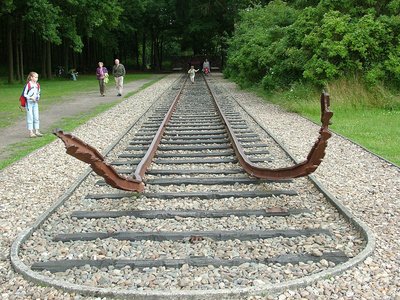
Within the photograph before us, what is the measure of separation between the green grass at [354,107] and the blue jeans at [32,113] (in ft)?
24.8

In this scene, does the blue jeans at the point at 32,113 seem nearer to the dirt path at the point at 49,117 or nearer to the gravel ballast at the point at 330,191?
the dirt path at the point at 49,117

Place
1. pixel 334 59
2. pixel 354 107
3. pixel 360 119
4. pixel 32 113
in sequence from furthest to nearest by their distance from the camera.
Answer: pixel 334 59 < pixel 354 107 < pixel 360 119 < pixel 32 113

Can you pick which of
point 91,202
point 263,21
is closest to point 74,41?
point 263,21

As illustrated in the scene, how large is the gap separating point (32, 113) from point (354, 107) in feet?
32.8

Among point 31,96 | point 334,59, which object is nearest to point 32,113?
point 31,96

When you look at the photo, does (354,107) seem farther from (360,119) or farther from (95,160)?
(95,160)

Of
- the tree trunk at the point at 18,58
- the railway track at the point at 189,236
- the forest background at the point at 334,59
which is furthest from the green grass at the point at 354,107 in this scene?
the tree trunk at the point at 18,58

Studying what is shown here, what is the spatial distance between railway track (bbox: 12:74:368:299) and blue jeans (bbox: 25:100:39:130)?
445 centimetres

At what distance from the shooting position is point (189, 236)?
5.09m

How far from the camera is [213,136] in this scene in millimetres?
10922

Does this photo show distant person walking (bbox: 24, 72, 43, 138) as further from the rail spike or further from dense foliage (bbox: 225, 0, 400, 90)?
dense foliage (bbox: 225, 0, 400, 90)

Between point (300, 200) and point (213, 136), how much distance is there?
190 inches

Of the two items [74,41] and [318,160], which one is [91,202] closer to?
[318,160]

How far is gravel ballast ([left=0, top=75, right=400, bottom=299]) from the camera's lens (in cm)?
401
